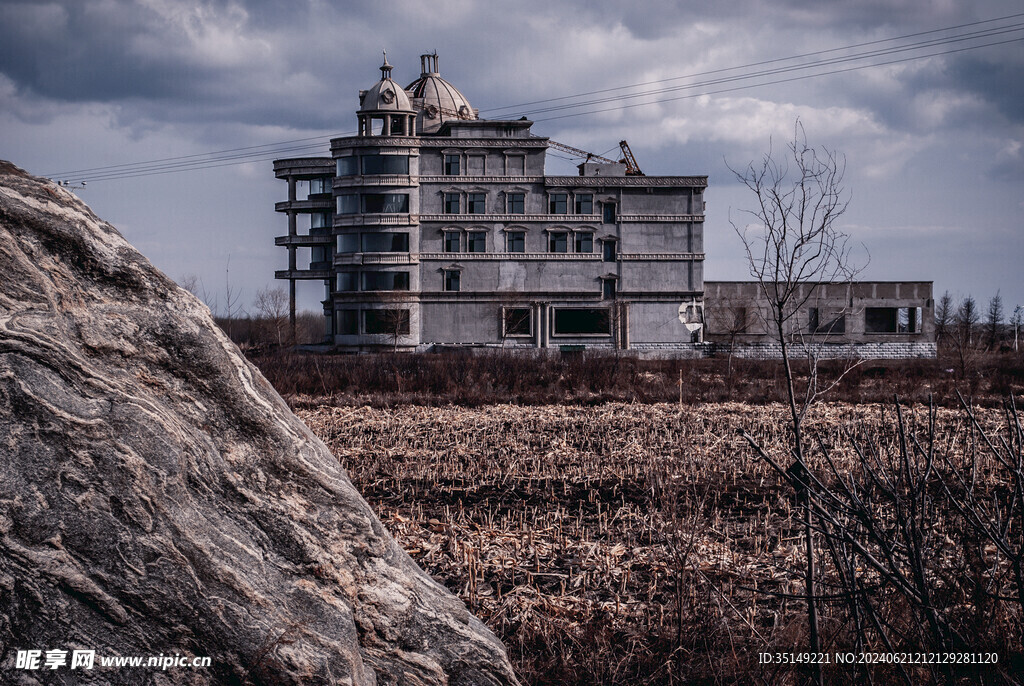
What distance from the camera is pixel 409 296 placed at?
42906mm

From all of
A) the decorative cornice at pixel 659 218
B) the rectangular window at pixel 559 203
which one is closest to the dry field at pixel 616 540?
the rectangular window at pixel 559 203

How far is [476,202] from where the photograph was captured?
43969 millimetres

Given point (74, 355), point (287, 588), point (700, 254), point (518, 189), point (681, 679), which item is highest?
point (518, 189)

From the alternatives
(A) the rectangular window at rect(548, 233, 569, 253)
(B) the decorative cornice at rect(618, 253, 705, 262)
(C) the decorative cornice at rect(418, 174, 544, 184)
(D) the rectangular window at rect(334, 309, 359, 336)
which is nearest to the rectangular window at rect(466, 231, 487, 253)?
(C) the decorative cornice at rect(418, 174, 544, 184)

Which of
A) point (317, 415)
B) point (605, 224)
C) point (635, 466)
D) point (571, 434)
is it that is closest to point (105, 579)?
point (635, 466)

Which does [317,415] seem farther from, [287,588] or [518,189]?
[518,189]

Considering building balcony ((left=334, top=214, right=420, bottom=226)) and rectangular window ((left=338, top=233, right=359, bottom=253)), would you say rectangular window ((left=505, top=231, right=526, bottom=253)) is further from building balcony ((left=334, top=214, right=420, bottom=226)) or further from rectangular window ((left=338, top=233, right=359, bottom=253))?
rectangular window ((left=338, top=233, right=359, bottom=253))

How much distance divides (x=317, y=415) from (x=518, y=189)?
3085 cm

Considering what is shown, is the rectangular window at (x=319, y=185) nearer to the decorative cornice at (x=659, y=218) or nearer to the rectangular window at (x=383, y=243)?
the rectangular window at (x=383, y=243)

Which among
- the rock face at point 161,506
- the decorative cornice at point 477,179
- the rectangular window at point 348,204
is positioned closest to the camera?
the rock face at point 161,506

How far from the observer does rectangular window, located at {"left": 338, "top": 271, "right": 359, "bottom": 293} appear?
4328cm

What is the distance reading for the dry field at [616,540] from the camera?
13.0 feet

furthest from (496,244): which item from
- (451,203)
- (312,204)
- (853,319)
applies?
(853,319)

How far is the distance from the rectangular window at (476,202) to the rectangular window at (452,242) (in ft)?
5.65
